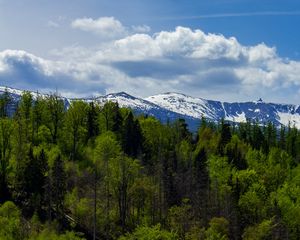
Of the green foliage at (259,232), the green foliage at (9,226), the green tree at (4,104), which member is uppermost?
the green tree at (4,104)

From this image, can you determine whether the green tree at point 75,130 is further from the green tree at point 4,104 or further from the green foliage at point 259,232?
the green foliage at point 259,232

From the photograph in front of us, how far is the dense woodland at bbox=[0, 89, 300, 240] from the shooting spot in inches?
3792

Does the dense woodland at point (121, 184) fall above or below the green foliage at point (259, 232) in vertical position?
above

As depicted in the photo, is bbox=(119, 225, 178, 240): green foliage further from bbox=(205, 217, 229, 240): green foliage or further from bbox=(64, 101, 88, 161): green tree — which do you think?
bbox=(64, 101, 88, 161): green tree

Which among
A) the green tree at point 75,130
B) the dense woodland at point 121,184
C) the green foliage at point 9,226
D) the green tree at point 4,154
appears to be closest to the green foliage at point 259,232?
the dense woodland at point 121,184

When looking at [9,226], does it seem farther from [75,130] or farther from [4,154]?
[75,130]

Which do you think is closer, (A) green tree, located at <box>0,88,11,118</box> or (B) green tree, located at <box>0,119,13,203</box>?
(B) green tree, located at <box>0,119,13,203</box>

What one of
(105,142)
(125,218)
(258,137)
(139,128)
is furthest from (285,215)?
(258,137)

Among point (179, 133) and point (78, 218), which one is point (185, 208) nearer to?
point (78, 218)

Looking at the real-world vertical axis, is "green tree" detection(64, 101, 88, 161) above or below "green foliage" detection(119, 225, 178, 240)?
above

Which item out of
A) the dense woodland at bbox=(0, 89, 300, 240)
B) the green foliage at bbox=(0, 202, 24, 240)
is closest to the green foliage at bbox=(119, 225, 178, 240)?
→ the dense woodland at bbox=(0, 89, 300, 240)

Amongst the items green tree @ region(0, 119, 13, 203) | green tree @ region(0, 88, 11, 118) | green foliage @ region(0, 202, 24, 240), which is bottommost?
green foliage @ region(0, 202, 24, 240)

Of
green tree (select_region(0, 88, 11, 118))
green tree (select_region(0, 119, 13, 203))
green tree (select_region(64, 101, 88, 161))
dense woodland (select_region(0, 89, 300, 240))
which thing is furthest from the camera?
→ green tree (select_region(0, 88, 11, 118))

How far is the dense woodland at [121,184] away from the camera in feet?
316
